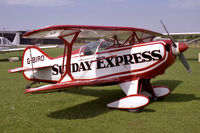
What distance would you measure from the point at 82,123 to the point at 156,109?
7.01 feet

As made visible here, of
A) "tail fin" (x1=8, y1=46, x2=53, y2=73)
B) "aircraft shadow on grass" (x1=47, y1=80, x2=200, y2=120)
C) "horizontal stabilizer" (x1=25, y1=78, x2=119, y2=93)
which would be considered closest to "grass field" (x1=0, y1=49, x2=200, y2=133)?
"aircraft shadow on grass" (x1=47, y1=80, x2=200, y2=120)

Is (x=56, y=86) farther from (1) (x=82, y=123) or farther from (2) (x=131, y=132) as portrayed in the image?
(2) (x=131, y=132)

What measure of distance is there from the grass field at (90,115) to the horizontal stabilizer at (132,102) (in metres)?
0.16

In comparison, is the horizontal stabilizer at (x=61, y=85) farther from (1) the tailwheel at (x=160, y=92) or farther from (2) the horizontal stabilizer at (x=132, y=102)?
(1) the tailwheel at (x=160, y=92)

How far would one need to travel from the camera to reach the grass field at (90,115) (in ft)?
14.1

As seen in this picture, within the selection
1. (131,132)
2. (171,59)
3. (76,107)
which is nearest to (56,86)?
(76,107)

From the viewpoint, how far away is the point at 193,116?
16.3 feet

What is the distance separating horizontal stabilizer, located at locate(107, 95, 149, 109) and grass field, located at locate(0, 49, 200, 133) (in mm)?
158

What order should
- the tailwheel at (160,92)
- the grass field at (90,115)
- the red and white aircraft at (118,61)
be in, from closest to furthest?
the grass field at (90,115) → the red and white aircraft at (118,61) → the tailwheel at (160,92)

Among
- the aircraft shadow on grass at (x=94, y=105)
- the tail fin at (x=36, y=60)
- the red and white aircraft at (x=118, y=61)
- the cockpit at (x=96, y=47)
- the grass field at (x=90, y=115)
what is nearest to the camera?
the grass field at (x=90, y=115)

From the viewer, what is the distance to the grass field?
14.1ft

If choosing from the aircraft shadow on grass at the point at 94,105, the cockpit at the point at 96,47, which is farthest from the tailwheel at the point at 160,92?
the cockpit at the point at 96,47

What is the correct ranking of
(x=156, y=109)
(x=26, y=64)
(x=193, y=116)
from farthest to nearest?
(x=26, y=64), (x=156, y=109), (x=193, y=116)

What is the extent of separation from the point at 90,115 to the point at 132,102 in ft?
3.67
